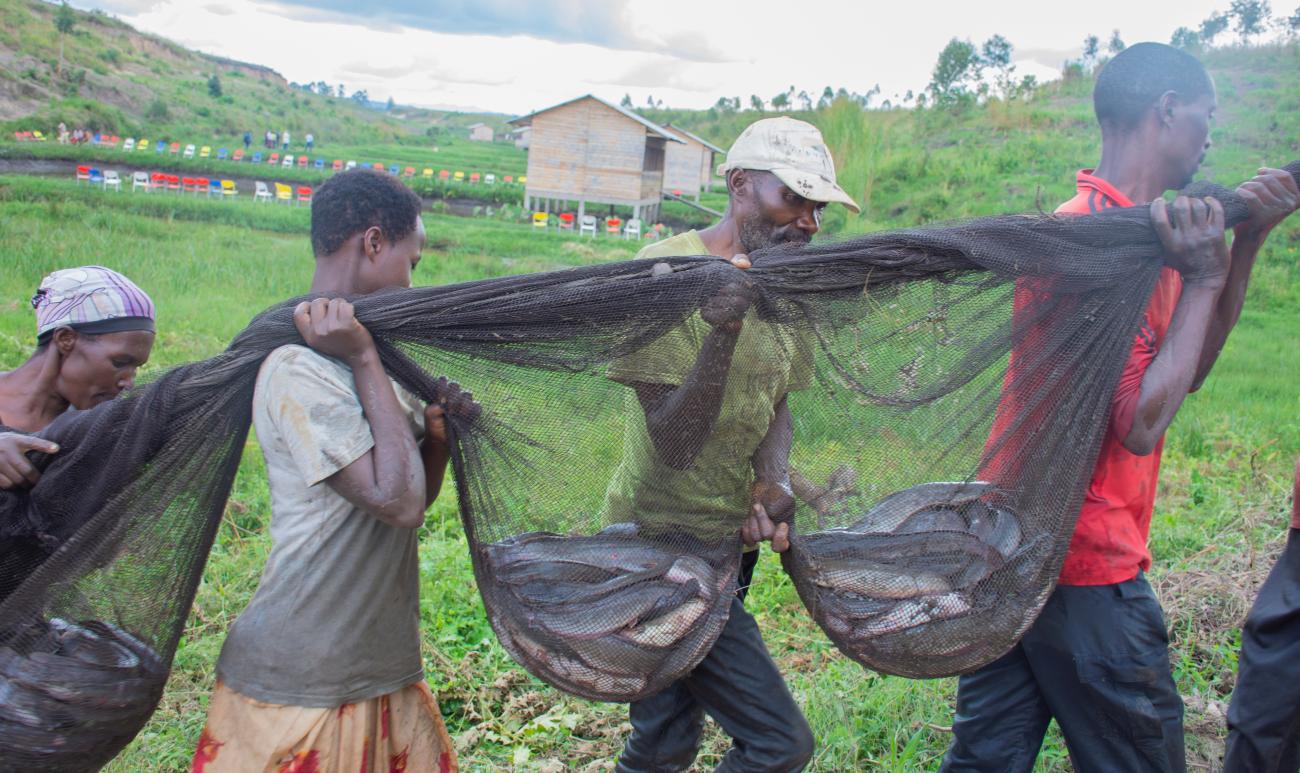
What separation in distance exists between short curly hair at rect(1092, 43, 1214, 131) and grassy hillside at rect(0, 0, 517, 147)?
123 feet

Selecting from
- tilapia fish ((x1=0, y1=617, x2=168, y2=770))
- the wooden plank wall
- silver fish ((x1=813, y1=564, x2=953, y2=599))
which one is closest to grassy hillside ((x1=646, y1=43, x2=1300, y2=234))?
the wooden plank wall

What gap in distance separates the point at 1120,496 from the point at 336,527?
1652mm

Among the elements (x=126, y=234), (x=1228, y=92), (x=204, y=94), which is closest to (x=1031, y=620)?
(x=126, y=234)

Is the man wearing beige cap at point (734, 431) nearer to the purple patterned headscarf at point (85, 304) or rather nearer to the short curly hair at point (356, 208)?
the short curly hair at point (356, 208)

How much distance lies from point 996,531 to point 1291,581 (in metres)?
0.77

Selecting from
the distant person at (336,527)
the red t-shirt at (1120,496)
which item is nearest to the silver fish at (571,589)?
the distant person at (336,527)

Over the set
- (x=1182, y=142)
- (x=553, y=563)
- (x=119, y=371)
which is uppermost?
(x=1182, y=142)

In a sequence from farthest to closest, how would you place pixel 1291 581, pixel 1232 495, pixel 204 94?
1. pixel 204 94
2. pixel 1232 495
3. pixel 1291 581

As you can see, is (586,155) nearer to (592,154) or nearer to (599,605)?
(592,154)

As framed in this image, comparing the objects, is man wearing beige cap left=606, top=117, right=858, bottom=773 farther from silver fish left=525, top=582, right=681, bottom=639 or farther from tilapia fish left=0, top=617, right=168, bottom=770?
tilapia fish left=0, top=617, right=168, bottom=770

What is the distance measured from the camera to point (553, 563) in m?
2.06

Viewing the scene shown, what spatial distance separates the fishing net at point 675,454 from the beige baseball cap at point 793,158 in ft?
0.89

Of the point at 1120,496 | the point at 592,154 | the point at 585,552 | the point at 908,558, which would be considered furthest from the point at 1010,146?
the point at 585,552

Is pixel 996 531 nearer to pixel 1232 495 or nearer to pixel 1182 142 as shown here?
pixel 1182 142
